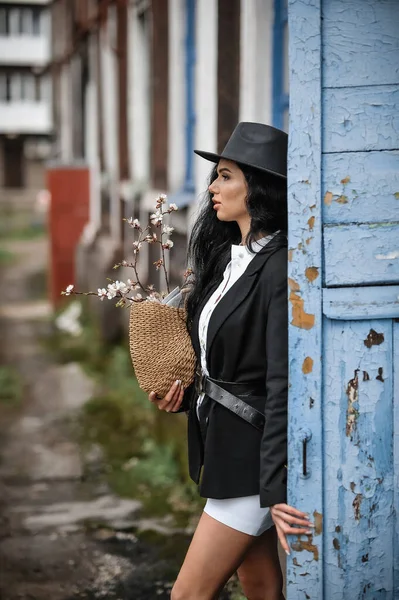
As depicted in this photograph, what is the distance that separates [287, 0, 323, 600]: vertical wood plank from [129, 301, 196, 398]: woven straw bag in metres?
0.45

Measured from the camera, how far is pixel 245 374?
2625 millimetres

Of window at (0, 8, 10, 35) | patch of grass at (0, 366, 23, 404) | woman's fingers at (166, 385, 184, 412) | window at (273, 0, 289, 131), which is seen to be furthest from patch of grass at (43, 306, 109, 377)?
window at (0, 8, 10, 35)

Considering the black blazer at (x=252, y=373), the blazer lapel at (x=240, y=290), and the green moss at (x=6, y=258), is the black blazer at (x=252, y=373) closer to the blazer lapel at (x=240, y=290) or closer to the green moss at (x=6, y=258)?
the blazer lapel at (x=240, y=290)

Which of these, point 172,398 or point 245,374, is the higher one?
point 245,374

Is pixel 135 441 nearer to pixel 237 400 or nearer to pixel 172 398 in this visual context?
pixel 172 398

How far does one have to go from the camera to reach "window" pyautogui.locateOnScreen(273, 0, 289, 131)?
4.60 m

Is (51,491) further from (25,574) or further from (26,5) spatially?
(26,5)

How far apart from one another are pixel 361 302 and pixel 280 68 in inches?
99.1

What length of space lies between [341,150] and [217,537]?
117 cm


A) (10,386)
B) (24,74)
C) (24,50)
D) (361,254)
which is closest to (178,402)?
(361,254)

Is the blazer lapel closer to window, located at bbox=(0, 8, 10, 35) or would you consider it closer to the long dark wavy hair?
the long dark wavy hair

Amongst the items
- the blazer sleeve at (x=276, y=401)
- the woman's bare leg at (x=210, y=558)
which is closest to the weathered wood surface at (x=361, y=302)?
the blazer sleeve at (x=276, y=401)

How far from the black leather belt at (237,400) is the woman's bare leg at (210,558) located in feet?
1.06

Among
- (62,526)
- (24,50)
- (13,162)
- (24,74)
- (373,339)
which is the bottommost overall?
(62,526)
